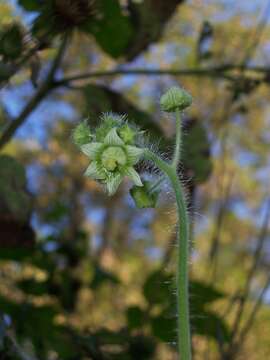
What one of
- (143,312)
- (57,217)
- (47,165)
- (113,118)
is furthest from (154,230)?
(113,118)

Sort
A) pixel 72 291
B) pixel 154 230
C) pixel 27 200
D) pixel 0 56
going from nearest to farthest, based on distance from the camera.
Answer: pixel 0 56 → pixel 27 200 → pixel 72 291 → pixel 154 230

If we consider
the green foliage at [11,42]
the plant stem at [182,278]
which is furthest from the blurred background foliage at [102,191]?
the plant stem at [182,278]

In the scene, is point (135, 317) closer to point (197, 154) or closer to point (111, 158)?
point (197, 154)

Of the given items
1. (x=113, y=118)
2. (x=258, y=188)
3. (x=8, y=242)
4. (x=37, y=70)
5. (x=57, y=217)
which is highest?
(x=113, y=118)

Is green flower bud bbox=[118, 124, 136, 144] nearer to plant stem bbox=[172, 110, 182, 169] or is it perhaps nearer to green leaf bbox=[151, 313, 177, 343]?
plant stem bbox=[172, 110, 182, 169]

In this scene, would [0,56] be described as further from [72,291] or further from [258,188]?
[258,188]

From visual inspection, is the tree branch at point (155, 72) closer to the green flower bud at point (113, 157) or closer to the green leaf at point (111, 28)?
the green leaf at point (111, 28)
